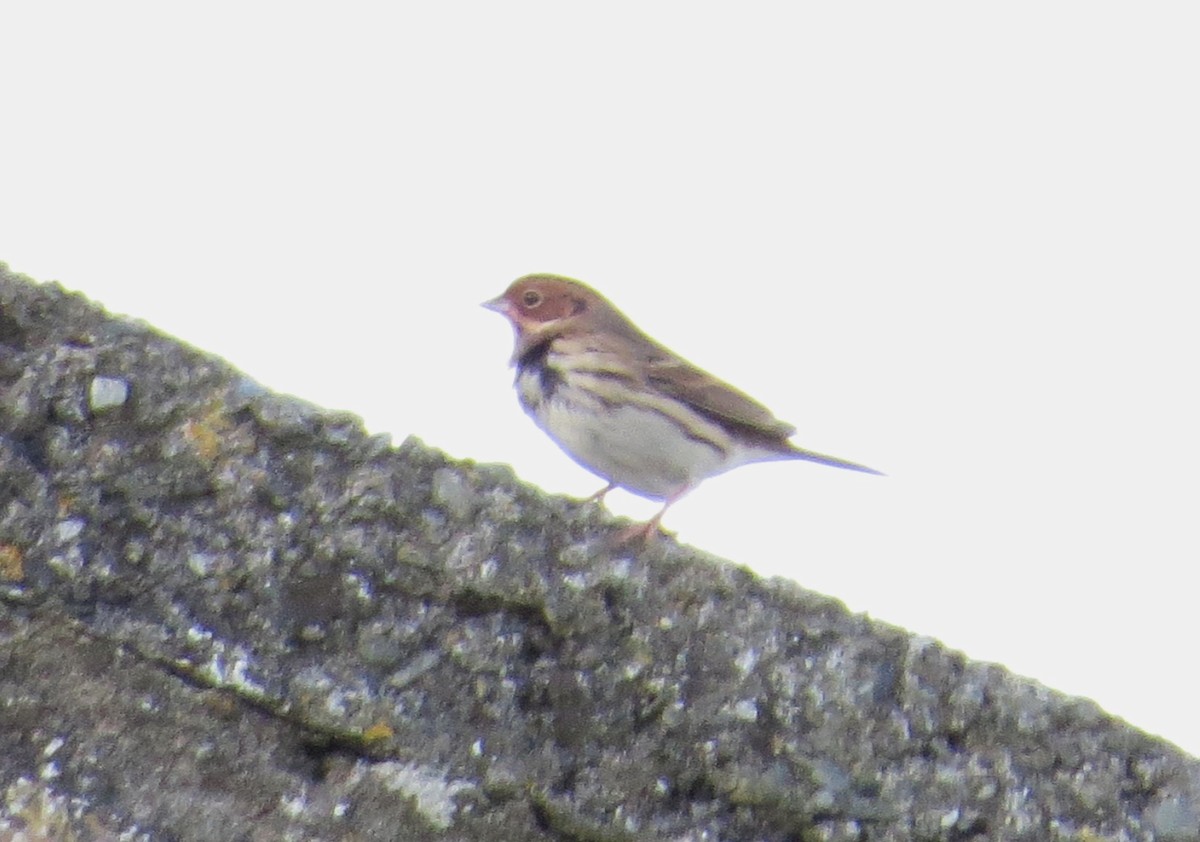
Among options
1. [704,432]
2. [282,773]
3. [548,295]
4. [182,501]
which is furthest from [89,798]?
[548,295]

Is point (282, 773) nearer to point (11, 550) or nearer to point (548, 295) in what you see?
point (11, 550)

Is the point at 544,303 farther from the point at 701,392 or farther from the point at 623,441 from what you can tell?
the point at 623,441

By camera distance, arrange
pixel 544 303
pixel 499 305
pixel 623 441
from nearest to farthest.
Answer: pixel 623 441
pixel 544 303
pixel 499 305

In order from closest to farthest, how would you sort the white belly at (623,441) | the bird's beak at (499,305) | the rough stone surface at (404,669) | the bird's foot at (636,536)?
the rough stone surface at (404,669), the bird's foot at (636,536), the white belly at (623,441), the bird's beak at (499,305)

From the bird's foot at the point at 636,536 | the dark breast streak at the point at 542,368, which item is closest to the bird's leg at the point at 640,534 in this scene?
the bird's foot at the point at 636,536

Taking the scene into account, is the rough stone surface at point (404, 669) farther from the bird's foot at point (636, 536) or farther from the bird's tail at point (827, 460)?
the bird's tail at point (827, 460)

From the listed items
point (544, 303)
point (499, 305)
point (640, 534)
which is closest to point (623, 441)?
point (544, 303)

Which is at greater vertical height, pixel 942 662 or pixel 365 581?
pixel 942 662
